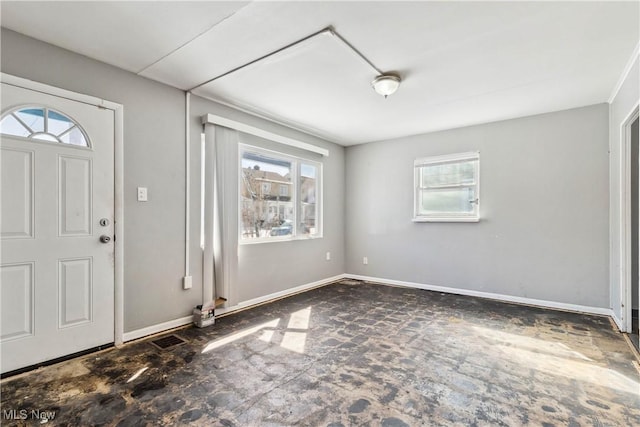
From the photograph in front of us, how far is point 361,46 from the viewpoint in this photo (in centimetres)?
231

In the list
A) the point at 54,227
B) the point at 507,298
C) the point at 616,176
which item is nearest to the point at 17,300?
the point at 54,227

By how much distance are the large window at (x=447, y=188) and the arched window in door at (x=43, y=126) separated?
4132 mm

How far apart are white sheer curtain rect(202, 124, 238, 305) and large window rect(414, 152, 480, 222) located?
2791mm

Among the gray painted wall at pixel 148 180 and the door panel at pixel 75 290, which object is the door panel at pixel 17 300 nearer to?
the door panel at pixel 75 290

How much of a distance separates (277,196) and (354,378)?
8.93 ft

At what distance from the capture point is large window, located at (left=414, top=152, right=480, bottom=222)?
423 cm

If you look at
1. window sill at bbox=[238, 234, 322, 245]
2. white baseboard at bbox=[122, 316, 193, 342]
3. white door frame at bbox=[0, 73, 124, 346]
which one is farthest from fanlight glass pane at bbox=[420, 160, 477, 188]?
white door frame at bbox=[0, 73, 124, 346]

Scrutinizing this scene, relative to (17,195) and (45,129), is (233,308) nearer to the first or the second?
(17,195)

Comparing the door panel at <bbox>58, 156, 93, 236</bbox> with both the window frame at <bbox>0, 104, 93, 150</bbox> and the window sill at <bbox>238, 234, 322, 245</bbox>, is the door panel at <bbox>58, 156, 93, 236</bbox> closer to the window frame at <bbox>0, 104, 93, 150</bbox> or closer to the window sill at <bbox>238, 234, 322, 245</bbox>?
the window frame at <bbox>0, 104, 93, 150</bbox>

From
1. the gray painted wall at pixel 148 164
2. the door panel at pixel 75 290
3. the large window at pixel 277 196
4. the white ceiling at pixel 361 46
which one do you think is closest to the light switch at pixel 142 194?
the gray painted wall at pixel 148 164

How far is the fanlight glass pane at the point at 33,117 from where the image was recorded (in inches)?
84.8

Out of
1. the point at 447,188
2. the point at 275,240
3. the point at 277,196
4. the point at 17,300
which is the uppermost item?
the point at 447,188

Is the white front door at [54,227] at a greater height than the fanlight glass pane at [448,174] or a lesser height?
lesser

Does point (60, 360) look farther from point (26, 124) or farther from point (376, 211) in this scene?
point (376, 211)
